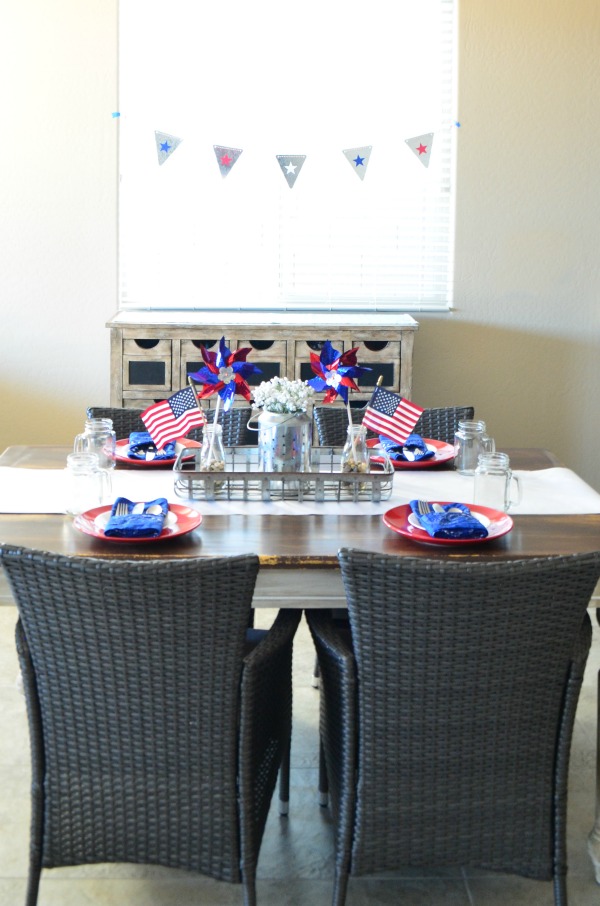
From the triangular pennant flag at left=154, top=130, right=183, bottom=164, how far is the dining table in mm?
2207

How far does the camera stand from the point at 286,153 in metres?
5.14

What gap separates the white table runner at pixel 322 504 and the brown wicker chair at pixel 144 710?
1.87 feet

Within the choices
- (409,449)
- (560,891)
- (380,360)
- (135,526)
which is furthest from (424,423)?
(560,891)

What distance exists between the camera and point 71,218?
5133 mm

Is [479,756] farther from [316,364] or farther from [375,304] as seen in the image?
[375,304]

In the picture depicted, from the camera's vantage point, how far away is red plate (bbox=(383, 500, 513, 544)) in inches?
99.4

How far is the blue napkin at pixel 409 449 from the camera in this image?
328 centimetres

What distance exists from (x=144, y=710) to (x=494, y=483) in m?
1.08

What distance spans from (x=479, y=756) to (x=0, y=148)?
151 inches

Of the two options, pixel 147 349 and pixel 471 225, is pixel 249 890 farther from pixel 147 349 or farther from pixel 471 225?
pixel 471 225

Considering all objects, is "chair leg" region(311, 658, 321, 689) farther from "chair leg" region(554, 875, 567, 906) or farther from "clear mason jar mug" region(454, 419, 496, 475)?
"chair leg" region(554, 875, 567, 906)

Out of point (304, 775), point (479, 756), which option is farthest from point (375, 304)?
point (479, 756)

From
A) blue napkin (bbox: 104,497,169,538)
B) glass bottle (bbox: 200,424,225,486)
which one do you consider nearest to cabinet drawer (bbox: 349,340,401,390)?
glass bottle (bbox: 200,424,225,486)

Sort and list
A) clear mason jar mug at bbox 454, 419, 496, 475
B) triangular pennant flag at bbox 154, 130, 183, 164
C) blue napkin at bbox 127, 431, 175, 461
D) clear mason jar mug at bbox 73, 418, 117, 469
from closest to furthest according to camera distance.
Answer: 1. clear mason jar mug at bbox 73, 418, 117, 469
2. clear mason jar mug at bbox 454, 419, 496, 475
3. blue napkin at bbox 127, 431, 175, 461
4. triangular pennant flag at bbox 154, 130, 183, 164
